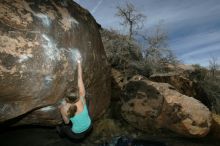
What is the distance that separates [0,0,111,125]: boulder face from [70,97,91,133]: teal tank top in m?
0.53

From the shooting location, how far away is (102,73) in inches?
280

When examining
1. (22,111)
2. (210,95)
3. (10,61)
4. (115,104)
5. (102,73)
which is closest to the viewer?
(10,61)

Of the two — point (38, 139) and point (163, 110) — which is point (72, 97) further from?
point (38, 139)

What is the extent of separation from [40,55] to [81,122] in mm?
1497

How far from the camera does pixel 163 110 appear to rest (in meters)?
7.88

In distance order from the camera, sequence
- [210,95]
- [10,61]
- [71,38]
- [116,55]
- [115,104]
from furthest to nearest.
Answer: [210,95] < [116,55] < [115,104] < [71,38] < [10,61]

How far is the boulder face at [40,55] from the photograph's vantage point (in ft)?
17.0

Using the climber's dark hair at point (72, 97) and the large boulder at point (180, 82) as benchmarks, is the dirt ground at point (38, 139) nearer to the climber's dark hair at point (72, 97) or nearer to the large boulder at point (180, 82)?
the large boulder at point (180, 82)

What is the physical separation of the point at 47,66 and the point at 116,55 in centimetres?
433

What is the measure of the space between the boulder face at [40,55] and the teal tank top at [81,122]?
20.9 inches

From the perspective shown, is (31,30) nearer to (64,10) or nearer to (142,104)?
(64,10)

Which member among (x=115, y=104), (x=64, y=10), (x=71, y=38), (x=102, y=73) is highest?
(x=64, y=10)

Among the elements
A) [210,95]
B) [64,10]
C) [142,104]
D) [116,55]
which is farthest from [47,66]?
[210,95]

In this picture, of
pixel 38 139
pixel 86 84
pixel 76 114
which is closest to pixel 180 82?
pixel 86 84
